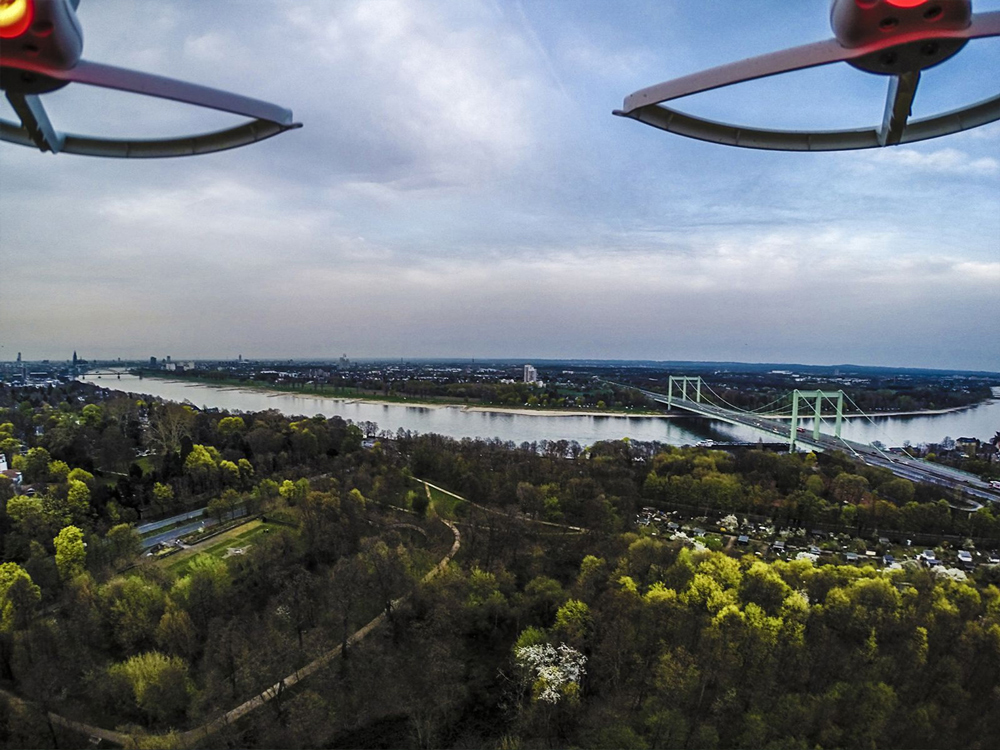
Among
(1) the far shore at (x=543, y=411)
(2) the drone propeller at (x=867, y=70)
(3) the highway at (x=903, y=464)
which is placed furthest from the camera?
(1) the far shore at (x=543, y=411)

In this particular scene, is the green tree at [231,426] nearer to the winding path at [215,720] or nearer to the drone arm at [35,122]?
the winding path at [215,720]

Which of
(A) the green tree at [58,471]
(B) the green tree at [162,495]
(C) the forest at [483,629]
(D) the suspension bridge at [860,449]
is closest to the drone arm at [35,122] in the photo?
(C) the forest at [483,629]

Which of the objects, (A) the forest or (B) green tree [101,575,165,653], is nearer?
(A) the forest

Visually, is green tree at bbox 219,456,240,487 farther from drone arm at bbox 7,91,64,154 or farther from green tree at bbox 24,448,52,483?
drone arm at bbox 7,91,64,154

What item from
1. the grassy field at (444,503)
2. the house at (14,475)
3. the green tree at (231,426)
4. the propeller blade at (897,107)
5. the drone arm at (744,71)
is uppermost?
the drone arm at (744,71)

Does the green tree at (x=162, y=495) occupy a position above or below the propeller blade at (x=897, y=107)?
below

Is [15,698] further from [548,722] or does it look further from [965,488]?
[965,488]

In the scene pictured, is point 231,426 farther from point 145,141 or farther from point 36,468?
point 145,141

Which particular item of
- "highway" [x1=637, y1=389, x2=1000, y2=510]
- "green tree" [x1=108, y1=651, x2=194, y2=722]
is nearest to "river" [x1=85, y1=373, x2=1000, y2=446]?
"highway" [x1=637, y1=389, x2=1000, y2=510]
